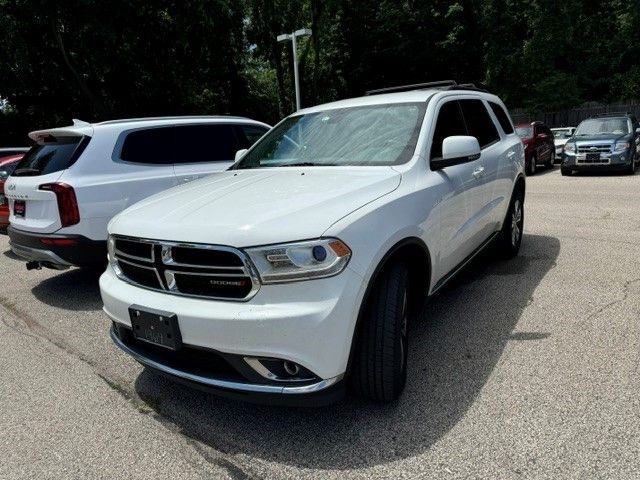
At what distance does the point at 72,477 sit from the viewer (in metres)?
2.45

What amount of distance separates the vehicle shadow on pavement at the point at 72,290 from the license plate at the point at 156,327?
2.38 meters

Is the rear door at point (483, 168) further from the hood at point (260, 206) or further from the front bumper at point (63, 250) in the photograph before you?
the front bumper at point (63, 250)

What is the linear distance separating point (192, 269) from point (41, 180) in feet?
10.3

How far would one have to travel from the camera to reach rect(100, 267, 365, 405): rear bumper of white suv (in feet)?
7.64

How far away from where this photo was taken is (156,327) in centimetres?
262

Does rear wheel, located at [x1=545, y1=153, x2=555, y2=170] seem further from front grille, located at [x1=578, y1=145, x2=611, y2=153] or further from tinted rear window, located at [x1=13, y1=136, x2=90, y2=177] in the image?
tinted rear window, located at [x1=13, y1=136, x2=90, y2=177]

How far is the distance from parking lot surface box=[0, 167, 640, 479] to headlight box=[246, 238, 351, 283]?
0.89 meters

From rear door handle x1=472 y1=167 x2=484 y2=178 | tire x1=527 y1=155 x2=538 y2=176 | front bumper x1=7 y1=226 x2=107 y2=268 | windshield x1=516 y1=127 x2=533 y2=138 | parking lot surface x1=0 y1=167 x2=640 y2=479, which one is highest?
rear door handle x1=472 y1=167 x2=484 y2=178

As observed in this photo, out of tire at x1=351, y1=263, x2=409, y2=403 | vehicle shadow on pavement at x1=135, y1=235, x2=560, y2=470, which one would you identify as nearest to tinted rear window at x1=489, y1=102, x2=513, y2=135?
vehicle shadow on pavement at x1=135, y1=235, x2=560, y2=470

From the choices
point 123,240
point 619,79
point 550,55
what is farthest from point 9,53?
point 619,79

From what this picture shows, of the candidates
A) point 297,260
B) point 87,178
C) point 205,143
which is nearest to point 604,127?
point 205,143

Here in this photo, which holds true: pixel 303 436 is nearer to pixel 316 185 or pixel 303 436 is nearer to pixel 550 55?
pixel 316 185

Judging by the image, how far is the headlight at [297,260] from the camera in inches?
93.3

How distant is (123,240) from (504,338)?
265 centimetres
